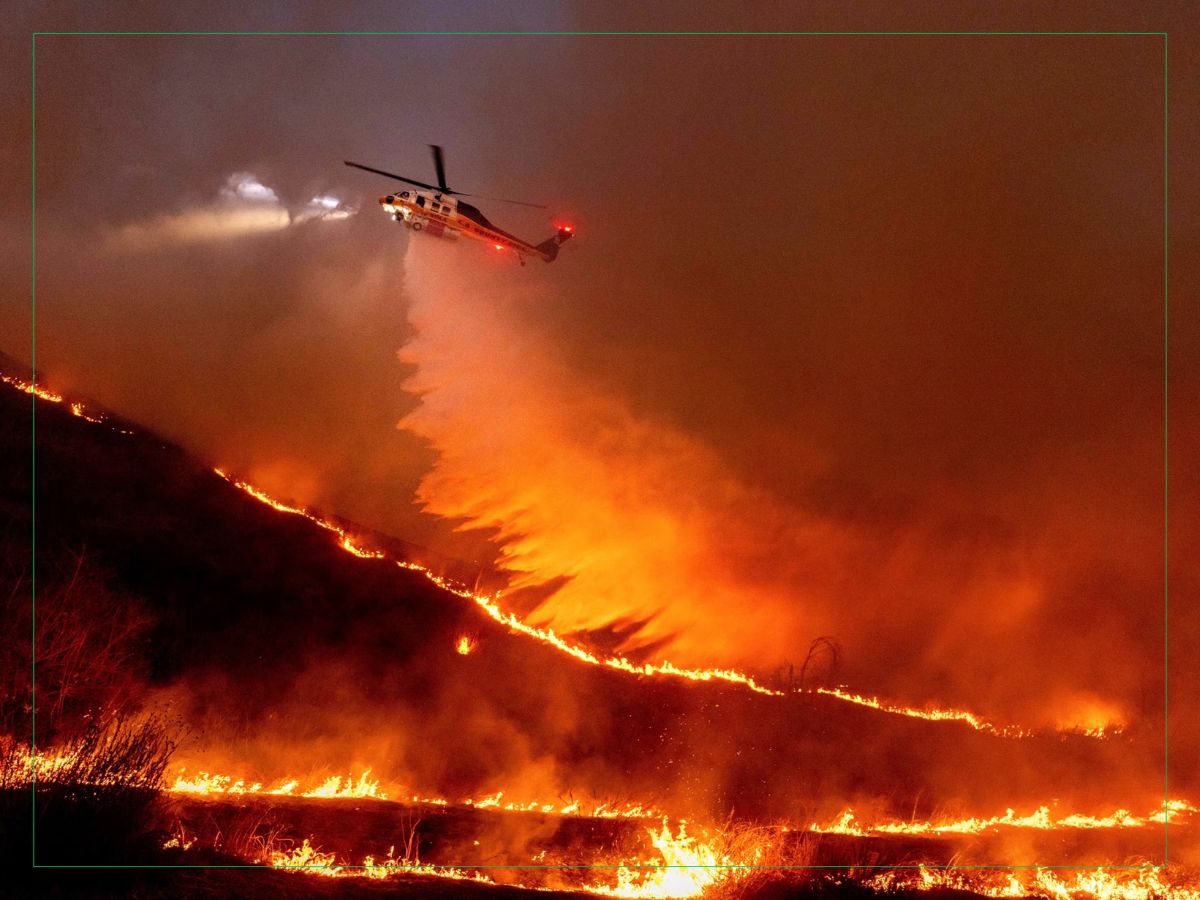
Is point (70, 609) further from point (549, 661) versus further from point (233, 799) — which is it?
point (549, 661)

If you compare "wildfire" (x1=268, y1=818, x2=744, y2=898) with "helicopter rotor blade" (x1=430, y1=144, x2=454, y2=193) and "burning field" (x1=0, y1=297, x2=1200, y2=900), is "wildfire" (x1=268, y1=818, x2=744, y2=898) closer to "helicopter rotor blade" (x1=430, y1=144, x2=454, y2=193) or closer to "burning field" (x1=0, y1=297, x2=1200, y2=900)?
"burning field" (x1=0, y1=297, x2=1200, y2=900)

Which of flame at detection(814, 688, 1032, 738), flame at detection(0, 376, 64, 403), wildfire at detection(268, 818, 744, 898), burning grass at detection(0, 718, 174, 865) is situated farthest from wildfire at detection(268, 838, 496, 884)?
flame at detection(0, 376, 64, 403)

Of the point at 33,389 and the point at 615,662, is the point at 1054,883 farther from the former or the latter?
the point at 33,389

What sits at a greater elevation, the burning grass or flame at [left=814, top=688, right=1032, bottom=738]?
the burning grass

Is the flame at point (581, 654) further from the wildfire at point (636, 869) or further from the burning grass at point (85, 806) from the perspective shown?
the burning grass at point (85, 806)

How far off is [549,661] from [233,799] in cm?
1666

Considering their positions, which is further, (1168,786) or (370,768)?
(1168,786)

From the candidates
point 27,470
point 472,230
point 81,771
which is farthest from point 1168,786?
point 27,470

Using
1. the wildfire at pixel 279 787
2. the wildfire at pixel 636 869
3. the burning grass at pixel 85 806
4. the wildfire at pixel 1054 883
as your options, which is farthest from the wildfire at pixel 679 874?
the wildfire at pixel 279 787

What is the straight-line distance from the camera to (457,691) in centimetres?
2905

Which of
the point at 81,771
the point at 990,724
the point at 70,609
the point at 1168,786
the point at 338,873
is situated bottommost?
the point at 1168,786

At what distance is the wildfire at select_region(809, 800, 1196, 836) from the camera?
2730cm

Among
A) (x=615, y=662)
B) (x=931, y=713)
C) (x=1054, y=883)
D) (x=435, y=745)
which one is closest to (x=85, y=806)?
(x=435, y=745)

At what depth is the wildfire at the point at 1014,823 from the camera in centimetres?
2730
